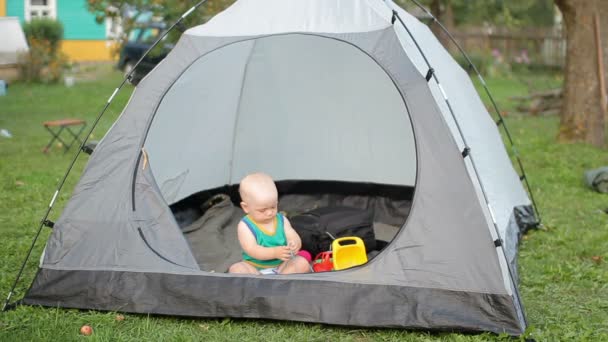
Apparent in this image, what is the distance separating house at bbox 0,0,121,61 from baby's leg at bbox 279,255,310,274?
62.2ft

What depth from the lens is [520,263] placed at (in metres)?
5.22

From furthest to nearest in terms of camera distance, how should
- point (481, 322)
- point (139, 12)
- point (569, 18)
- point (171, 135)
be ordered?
1. point (139, 12)
2. point (569, 18)
3. point (171, 135)
4. point (481, 322)

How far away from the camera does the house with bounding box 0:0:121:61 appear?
22375 millimetres

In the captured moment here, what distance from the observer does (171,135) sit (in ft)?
18.3

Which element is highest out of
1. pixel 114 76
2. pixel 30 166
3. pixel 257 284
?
pixel 257 284

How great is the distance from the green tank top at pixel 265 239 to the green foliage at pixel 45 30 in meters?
15.9

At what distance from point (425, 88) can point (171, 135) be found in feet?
6.79

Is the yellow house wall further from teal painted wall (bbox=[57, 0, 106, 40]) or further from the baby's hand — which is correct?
→ the baby's hand

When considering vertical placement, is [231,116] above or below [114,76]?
above

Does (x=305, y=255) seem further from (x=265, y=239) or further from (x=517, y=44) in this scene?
(x=517, y=44)

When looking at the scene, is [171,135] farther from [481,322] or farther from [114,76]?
[114,76]

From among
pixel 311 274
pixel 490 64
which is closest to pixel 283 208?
pixel 311 274

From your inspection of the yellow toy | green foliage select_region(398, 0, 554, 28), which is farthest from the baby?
green foliage select_region(398, 0, 554, 28)

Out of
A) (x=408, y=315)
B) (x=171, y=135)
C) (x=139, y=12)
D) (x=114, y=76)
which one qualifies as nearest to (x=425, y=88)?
(x=408, y=315)
